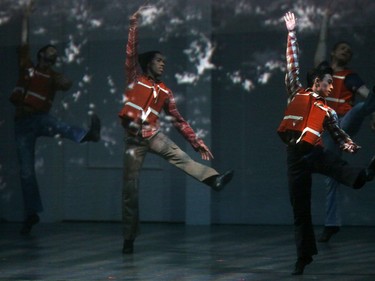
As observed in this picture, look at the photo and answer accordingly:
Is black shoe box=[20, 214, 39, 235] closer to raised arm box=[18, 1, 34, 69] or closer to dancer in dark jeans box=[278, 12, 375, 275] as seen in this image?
raised arm box=[18, 1, 34, 69]

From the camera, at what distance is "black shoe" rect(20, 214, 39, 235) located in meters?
12.4

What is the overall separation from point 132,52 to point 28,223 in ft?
9.50

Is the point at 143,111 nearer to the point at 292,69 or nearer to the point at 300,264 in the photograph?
the point at 292,69

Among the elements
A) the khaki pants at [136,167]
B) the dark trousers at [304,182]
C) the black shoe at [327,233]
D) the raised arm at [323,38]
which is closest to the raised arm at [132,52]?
the khaki pants at [136,167]

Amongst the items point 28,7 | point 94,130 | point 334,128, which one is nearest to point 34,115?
point 94,130

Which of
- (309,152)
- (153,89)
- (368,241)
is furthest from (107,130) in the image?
(309,152)

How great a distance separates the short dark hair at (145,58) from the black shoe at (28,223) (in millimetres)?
2596

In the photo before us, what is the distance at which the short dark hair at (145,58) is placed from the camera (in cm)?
1076

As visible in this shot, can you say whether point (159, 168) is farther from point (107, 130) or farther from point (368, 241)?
point (368, 241)

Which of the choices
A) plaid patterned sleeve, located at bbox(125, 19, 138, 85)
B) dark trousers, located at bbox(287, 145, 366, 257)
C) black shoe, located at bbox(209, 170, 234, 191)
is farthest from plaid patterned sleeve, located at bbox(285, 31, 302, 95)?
plaid patterned sleeve, located at bbox(125, 19, 138, 85)

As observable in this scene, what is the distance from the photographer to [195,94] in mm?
12938

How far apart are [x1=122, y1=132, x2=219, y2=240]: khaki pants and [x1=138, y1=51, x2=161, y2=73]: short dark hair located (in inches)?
26.8

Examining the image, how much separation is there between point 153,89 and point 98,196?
2990 millimetres

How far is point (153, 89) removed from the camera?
10711mm
